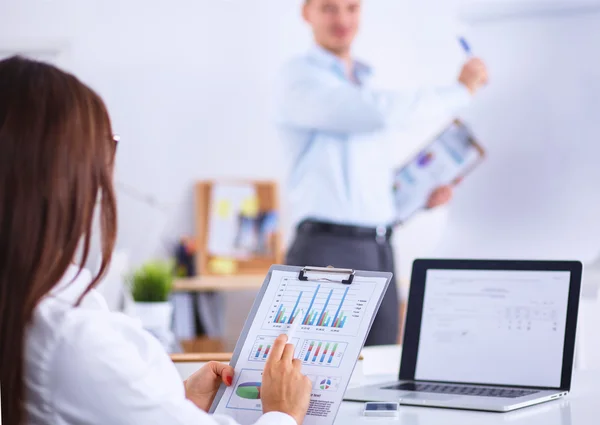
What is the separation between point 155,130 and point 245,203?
1.96ft

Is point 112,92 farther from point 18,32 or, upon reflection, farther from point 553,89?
point 553,89

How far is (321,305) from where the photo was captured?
128 centimetres

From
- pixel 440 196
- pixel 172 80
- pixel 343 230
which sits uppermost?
pixel 172 80

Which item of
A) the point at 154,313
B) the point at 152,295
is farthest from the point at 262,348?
the point at 152,295

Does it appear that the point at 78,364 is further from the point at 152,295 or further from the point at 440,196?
the point at 440,196

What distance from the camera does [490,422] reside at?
123 cm

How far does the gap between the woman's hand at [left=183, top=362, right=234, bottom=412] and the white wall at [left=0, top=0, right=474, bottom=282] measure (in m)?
3.39

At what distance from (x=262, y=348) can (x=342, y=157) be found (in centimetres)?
177

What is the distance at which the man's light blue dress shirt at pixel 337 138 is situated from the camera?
2.91 meters

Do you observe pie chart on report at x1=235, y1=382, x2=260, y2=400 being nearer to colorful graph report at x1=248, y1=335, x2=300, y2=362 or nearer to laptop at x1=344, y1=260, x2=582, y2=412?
colorful graph report at x1=248, y1=335, x2=300, y2=362

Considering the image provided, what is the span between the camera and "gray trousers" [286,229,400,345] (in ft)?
9.32

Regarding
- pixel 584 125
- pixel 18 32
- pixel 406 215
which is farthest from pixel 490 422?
pixel 18 32

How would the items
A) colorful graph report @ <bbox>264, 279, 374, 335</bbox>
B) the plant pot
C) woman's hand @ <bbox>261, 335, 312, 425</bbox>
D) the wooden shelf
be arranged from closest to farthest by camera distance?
woman's hand @ <bbox>261, 335, 312, 425</bbox> < colorful graph report @ <bbox>264, 279, 374, 335</bbox> < the plant pot < the wooden shelf

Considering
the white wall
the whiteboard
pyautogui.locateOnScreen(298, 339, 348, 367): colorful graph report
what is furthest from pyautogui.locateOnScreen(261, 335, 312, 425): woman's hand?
the white wall
